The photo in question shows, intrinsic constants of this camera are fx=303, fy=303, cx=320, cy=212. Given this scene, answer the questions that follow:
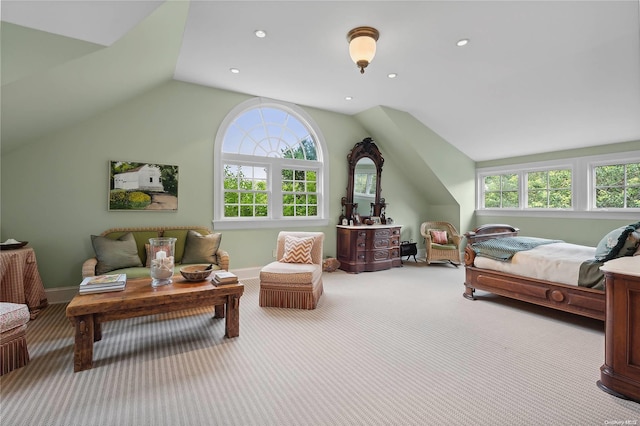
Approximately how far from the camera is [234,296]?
2670 mm

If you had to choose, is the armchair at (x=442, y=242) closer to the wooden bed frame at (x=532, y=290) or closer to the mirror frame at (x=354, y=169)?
the mirror frame at (x=354, y=169)

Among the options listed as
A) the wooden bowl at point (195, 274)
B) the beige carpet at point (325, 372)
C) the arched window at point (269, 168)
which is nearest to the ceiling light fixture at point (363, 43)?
the arched window at point (269, 168)

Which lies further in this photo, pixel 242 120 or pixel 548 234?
pixel 548 234

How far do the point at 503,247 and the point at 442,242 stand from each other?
2.49 metres

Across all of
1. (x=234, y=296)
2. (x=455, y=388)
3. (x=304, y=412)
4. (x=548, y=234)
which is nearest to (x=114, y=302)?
(x=234, y=296)

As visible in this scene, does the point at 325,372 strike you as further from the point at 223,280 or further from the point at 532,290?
the point at 532,290

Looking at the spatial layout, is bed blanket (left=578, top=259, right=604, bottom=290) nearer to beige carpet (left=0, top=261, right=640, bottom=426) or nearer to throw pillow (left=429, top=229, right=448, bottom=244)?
beige carpet (left=0, top=261, right=640, bottom=426)

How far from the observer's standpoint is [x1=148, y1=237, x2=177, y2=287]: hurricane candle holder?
8.77 feet

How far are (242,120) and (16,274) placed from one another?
334cm

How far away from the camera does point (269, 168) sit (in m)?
5.11

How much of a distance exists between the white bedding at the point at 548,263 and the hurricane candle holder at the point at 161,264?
351cm

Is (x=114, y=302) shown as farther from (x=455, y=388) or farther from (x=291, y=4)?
(x=291, y=4)

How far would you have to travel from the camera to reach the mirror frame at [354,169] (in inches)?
227

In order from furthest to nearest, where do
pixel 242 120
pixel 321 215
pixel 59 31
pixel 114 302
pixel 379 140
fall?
1. pixel 379 140
2. pixel 321 215
3. pixel 242 120
4. pixel 59 31
5. pixel 114 302
